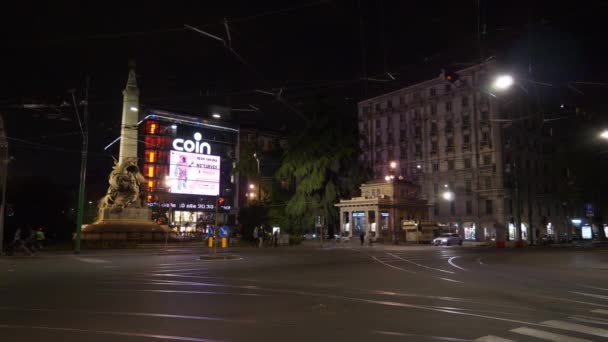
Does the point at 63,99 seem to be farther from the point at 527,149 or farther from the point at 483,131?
the point at 527,149

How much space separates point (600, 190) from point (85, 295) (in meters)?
60.6

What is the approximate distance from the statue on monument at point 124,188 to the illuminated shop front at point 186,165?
3540 cm

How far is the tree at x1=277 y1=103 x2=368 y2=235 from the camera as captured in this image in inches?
2269

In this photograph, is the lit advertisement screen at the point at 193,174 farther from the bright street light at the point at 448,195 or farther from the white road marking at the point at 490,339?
the white road marking at the point at 490,339

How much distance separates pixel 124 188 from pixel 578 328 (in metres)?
35.7

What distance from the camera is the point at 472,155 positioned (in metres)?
68.4

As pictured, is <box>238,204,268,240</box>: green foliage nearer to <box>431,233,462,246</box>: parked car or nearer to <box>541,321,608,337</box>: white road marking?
<box>431,233,462,246</box>: parked car

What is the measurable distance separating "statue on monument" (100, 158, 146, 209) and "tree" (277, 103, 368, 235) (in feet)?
76.0

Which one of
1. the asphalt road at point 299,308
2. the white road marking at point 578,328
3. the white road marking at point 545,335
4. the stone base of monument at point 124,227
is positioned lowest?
the asphalt road at point 299,308

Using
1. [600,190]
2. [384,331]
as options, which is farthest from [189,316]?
[600,190]

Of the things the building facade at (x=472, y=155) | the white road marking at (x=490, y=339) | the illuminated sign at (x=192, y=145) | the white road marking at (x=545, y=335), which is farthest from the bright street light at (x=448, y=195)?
the white road marking at (x=490, y=339)

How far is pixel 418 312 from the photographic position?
874 centimetres

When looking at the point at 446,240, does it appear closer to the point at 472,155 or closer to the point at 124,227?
the point at 472,155

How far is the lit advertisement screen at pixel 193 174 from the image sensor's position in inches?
2889
